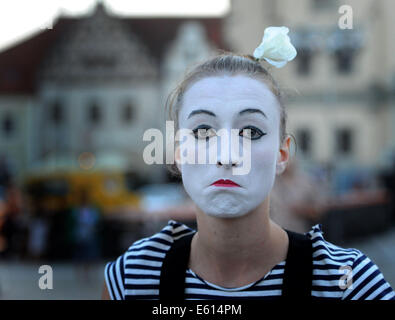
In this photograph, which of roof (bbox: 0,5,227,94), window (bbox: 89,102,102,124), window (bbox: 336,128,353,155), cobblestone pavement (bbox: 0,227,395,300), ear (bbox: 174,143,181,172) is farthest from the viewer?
roof (bbox: 0,5,227,94)

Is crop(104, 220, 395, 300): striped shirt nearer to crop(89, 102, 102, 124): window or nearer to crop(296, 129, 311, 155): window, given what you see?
crop(296, 129, 311, 155): window

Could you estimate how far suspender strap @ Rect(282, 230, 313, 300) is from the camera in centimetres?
156

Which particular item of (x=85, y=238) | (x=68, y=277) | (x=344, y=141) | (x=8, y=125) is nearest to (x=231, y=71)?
(x=85, y=238)

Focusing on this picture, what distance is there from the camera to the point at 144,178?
27.4 meters

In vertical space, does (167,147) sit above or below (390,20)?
below

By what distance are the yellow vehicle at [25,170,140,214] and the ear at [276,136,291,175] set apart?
1153 centimetres

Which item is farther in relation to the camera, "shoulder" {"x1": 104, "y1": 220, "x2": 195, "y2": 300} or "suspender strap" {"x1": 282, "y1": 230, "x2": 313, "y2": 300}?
"shoulder" {"x1": 104, "y1": 220, "x2": 195, "y2": 300}

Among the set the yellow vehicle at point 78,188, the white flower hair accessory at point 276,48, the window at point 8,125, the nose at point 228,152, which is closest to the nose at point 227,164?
the nose at point 228,152

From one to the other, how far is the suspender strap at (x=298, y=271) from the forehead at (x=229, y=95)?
0.41m

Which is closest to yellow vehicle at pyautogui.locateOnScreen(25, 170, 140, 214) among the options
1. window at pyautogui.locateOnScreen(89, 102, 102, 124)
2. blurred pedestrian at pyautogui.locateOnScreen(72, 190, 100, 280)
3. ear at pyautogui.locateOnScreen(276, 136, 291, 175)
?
blurred pedestrian at pyautogui.locateOnScreen(72, 190, 100, 280)

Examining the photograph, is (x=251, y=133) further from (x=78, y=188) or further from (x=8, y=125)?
(x=8, y=125)

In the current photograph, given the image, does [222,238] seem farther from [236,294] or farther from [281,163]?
[281,163]
